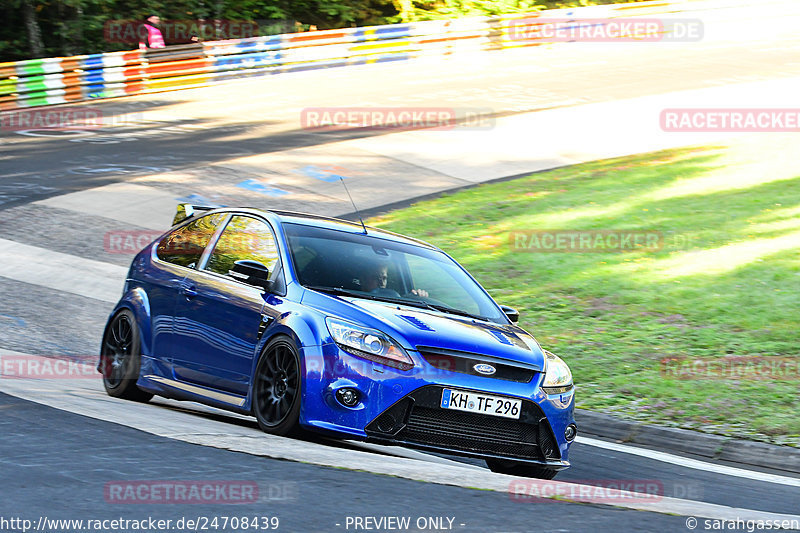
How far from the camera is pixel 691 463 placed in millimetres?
8039

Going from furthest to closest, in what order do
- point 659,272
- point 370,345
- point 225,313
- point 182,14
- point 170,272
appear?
point 182,14, point 659,272, point 170,272, point 225,313, point 370,345

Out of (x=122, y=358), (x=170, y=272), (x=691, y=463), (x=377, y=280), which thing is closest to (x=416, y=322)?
(x=377, y=280)

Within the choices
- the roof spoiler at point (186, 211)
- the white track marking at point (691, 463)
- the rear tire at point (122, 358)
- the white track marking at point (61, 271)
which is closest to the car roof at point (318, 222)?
the roof spoiler at point (186, 211)

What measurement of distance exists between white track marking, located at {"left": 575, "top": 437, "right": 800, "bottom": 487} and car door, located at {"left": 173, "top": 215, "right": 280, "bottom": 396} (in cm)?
302

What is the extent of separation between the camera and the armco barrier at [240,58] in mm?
27422

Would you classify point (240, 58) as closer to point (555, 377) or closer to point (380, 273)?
point (380, 273)

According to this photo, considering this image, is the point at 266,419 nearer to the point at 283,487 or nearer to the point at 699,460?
the point at 283,487

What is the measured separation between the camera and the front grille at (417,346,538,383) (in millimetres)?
6367

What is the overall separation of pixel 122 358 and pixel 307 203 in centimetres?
1030

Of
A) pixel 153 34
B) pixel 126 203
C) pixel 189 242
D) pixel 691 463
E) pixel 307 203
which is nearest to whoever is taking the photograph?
pixel 691 463

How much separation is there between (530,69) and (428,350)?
26992 millimetres

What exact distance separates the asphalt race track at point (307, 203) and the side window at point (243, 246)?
3.68ft

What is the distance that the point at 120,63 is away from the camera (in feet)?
95.0

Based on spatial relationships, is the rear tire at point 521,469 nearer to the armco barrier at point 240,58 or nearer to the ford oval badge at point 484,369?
the ford oval badge at point 484,369
